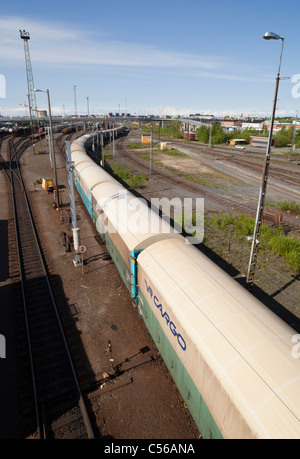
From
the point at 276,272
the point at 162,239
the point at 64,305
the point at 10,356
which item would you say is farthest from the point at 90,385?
the point at 276,272

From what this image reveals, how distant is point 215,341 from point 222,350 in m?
0.29

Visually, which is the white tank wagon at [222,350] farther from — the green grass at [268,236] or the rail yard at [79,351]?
the green grass at [268,236]

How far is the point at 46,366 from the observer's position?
11.0m

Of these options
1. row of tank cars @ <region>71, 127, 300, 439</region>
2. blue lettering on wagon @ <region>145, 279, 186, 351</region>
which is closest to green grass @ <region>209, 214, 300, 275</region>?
row of tank cars @ <region>71, 127, 300, 439</region>

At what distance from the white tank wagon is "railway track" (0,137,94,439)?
3.70m

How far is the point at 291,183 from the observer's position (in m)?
39.9

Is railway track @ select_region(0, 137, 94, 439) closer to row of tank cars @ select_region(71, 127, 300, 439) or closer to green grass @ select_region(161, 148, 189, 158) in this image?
row of tank cars @ select_region(71, 127, 300, 439)

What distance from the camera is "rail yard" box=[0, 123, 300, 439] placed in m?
9.17

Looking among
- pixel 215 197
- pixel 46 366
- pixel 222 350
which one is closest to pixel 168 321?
pixel 222 350

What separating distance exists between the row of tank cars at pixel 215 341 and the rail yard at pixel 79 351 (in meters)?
0.97

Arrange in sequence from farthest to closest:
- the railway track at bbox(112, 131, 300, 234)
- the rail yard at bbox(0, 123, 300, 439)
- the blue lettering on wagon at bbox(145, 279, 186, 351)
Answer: the railway track at bbox(112, 131, 300, 234), the rail yard at bbox(0, 123, 300, 439), the blue lettering on wagon at bbox(145, 279, 186, 351)

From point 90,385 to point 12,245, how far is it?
13.9m

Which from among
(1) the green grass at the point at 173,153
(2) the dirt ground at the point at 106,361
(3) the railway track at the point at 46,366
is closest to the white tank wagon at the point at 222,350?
(2) the dirt ground at the point at 106,361

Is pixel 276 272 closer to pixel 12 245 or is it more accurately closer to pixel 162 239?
pixel 162 239
